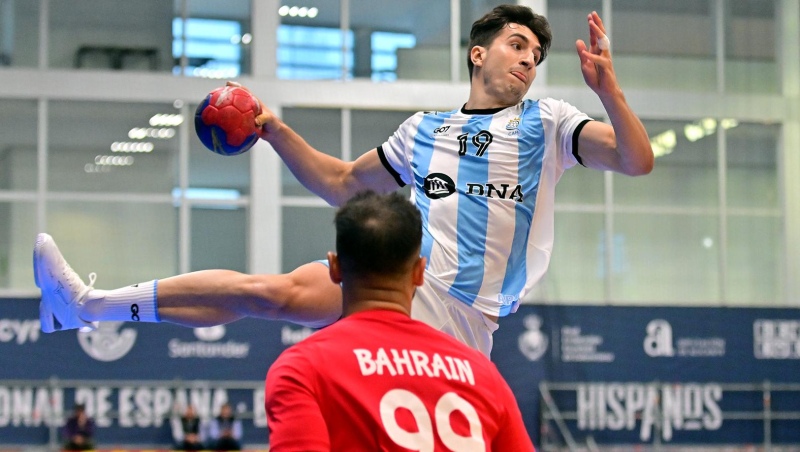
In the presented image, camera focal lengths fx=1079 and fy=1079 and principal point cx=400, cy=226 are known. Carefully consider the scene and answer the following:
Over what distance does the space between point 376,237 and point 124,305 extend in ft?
7.19

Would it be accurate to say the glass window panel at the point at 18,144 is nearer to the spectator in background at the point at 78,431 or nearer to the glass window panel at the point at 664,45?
the spectator in background at the point at 78,431

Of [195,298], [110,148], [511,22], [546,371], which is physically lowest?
[546,371]

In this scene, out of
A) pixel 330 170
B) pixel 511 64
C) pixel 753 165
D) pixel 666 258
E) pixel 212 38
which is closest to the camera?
pixel 511 64

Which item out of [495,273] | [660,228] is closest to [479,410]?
[495,273]

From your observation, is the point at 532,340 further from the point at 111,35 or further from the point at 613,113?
the point at 613,113

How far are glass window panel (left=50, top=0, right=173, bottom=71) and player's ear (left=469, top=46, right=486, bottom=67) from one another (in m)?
15.3

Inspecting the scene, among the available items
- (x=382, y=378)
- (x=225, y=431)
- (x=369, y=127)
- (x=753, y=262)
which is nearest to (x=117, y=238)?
(x=369, y=127)

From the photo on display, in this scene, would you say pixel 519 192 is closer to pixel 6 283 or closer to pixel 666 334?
pixel 666 334

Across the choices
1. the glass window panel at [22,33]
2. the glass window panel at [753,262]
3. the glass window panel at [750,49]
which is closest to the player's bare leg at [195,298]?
the glass window panel at [22,33]

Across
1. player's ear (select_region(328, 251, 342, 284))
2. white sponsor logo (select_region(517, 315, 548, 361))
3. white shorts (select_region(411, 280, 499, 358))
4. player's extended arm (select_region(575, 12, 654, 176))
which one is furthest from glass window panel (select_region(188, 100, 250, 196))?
player's ear (select_region(328, 251, 342, 284))

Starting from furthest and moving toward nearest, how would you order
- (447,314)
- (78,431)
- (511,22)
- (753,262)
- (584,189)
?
(753,262) < (584,189) < (78,431) < (511,22) < (447,314)

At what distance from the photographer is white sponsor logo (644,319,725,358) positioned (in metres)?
16.9

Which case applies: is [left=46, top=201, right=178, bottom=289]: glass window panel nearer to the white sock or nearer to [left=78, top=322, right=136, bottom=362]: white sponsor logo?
[left=78, top=322, right=136, bottom=362]: white sponsor logo

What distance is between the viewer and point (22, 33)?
1938cm
